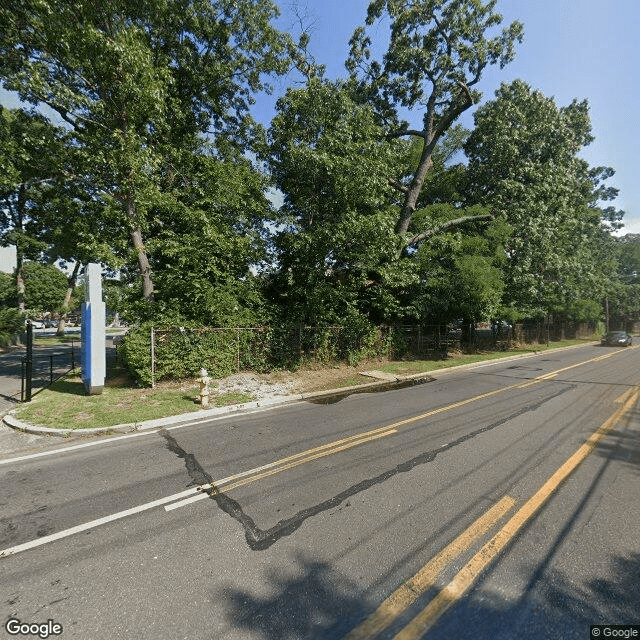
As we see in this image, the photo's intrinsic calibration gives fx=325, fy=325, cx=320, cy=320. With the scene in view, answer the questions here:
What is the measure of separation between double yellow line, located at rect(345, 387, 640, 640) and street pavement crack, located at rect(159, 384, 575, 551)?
1.17m

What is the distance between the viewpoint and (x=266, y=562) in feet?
9.41

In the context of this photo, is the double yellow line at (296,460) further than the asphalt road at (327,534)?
Yes

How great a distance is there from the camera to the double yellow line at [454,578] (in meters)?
2.27

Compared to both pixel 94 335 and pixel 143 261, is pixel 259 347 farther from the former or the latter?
pixel 94 335

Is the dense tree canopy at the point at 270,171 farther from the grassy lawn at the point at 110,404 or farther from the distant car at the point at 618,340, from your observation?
the distant car at the point at 618,340

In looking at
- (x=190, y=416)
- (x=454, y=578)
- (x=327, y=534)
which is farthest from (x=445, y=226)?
(x=454, y=578)

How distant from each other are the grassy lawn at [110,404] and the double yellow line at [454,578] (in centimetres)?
619

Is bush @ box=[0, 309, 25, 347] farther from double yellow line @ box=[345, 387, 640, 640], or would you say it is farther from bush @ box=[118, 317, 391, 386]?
double yellow line @ box=[345, 387, 640, 640]

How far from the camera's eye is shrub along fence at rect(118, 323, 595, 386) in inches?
396

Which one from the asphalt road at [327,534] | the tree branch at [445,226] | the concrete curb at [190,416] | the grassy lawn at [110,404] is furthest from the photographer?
the tree branch at [445,226]

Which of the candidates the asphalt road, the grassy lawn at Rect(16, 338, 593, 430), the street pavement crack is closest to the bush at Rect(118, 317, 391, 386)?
the grassy lawn at Rect(16, 338, 593, 430)

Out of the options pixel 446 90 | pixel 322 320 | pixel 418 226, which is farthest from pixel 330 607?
pixel 446 90

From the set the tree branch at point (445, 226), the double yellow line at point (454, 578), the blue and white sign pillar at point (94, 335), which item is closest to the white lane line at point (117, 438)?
the blue and white sign pillar at point (94, 335)

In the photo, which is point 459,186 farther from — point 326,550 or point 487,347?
point 326,550
